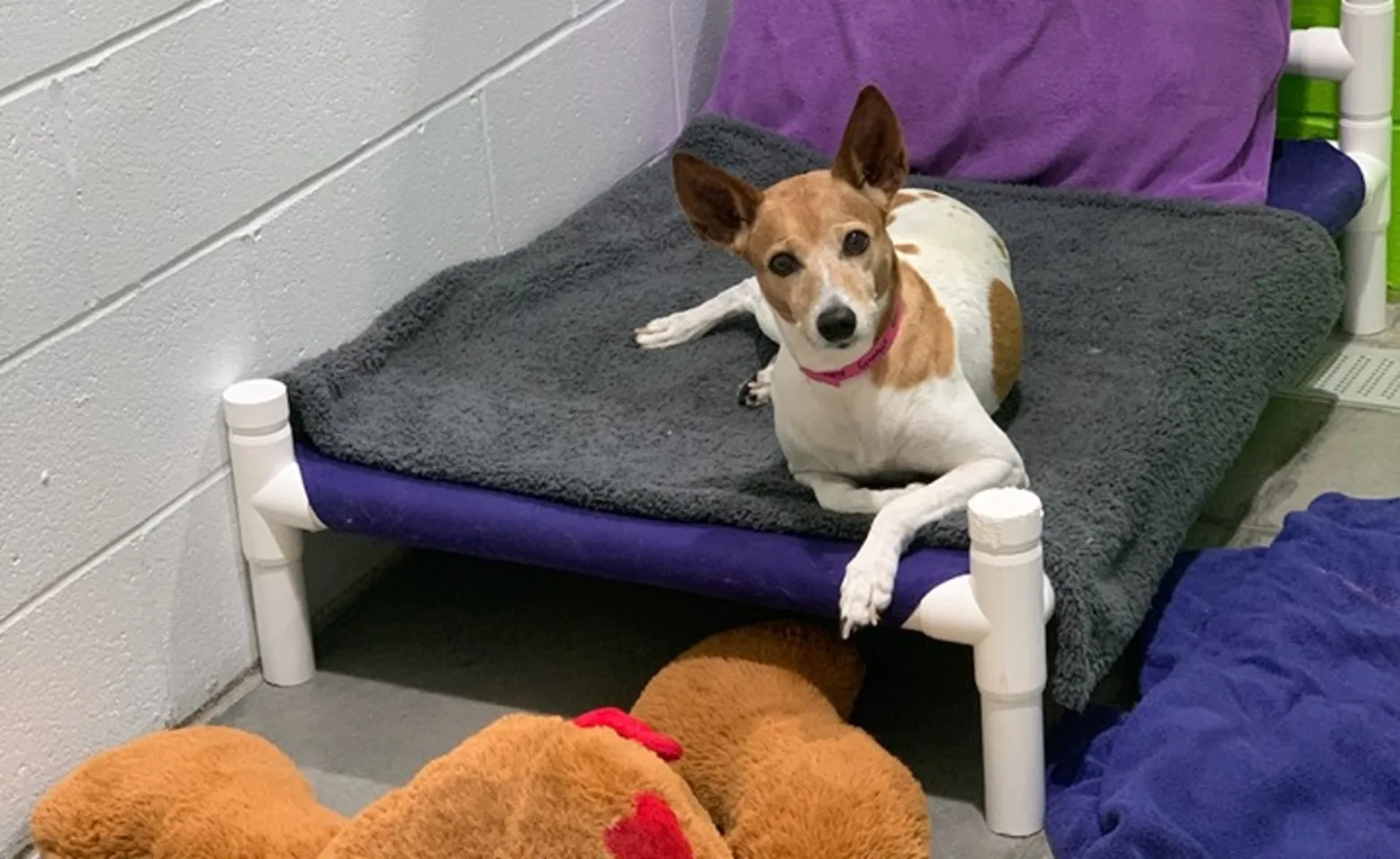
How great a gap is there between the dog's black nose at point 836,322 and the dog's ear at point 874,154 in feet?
0.53

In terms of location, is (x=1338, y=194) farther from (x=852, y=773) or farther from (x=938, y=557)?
(x=852, y=773)

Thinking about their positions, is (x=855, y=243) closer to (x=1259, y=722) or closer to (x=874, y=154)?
(x=874, y=154)

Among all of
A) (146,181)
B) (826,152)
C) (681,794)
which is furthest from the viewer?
(826,152)

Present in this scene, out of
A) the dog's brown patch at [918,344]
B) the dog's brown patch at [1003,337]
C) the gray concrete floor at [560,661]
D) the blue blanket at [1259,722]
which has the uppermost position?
the dog's brown patch at [918,344]

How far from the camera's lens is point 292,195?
252 cm

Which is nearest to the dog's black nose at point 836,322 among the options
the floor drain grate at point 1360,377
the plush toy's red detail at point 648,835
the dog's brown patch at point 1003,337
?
the dog's brown patch at point 1003,337

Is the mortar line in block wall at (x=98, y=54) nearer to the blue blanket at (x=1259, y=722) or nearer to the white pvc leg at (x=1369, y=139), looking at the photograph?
the blue blanket at (x=1259, y=722)

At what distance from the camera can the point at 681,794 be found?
1.89 meters

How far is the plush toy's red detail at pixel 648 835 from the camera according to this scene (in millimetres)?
1799

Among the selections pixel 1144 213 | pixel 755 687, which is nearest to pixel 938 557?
pixel 755 687

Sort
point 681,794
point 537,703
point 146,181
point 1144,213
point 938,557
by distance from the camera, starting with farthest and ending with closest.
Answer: point 1144,213 < point 537,703 < point 146,181 < point 938,557 < point 681,794

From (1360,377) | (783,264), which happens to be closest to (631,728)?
(783,264)

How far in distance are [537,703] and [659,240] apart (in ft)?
2.91

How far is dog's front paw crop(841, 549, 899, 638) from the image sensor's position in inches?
80.6
